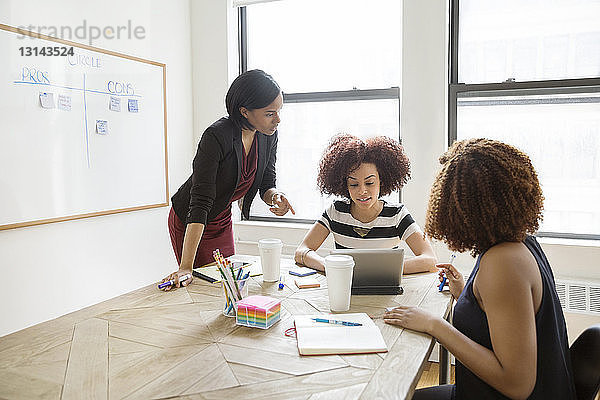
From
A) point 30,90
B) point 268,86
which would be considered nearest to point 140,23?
point 30,90

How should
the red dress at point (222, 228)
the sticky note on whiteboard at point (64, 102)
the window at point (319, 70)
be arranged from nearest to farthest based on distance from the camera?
the red dress at point (222, 228) < the sticky note on whiteboard at point (64, 102) < the window at point (319, 70)

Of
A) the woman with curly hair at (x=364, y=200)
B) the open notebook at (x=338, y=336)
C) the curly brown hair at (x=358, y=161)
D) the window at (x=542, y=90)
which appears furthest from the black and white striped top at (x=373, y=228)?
the window at (x=542, y=90)

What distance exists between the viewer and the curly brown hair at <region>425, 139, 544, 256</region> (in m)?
1.18

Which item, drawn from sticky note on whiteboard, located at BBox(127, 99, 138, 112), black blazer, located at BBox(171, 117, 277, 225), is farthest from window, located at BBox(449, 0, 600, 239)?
sticky note on whiteboard, located at BBox(127, 99, 138, 112)

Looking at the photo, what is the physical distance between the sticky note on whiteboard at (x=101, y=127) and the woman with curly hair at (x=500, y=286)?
2087 mm

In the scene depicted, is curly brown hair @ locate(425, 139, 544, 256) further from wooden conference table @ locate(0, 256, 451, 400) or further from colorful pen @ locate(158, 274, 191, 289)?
colorful pen @ locate(158, 274, 191, 289)

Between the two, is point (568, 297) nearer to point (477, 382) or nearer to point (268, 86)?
point (477, 382)

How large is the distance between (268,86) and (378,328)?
3.69ft

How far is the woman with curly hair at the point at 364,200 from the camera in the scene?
2.15m

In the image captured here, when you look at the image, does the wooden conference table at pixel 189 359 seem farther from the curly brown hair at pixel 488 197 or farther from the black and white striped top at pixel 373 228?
the black and white striped top at pixel 373 228

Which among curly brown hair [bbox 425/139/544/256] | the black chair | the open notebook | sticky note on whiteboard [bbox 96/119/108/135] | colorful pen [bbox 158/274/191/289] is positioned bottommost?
the black chair

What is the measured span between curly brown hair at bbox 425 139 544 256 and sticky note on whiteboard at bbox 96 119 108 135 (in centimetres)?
212

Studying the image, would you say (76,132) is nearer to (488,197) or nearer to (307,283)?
(307,283)

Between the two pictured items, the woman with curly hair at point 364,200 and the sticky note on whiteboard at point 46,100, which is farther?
the sticky note on whiteboard at point 46,100
